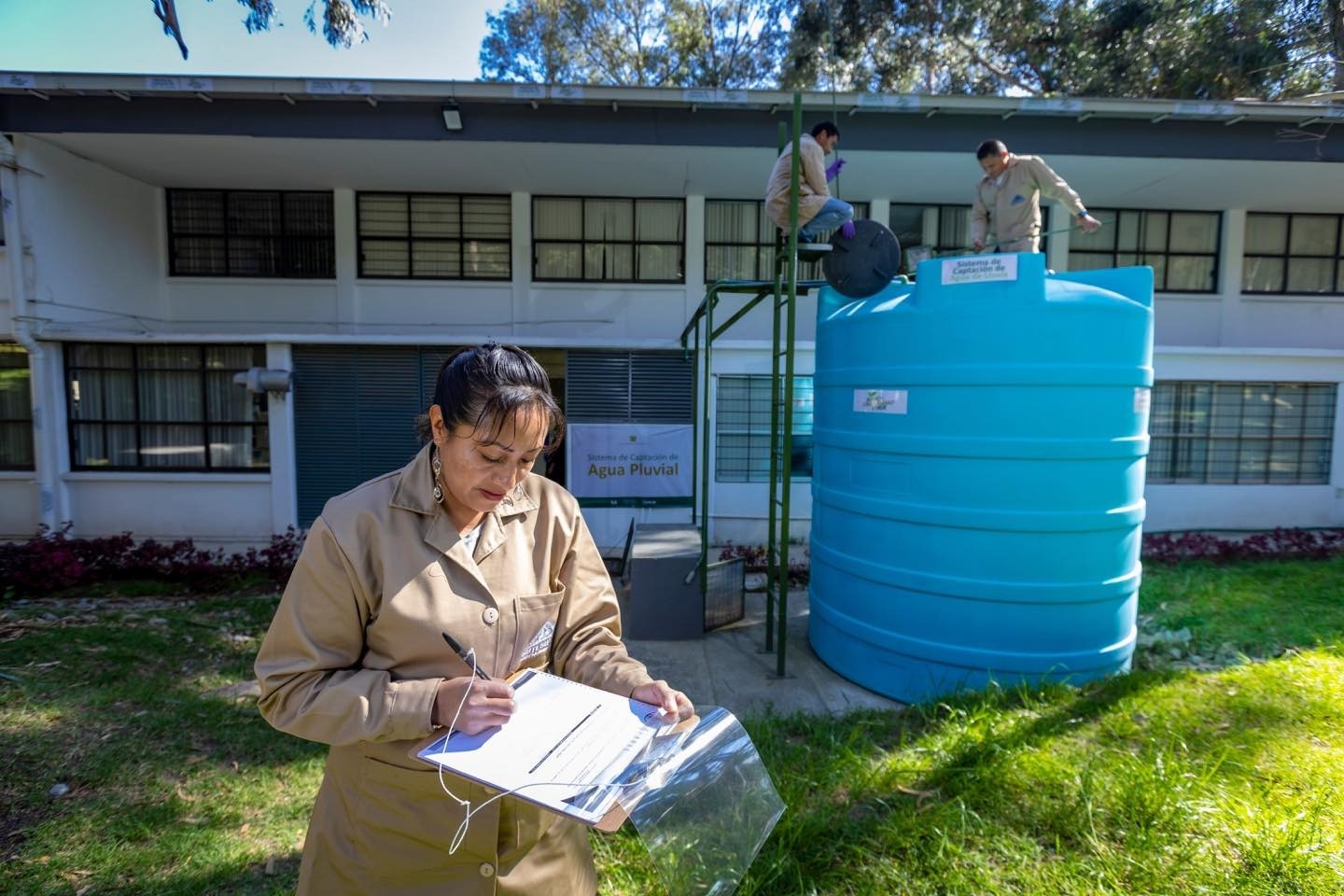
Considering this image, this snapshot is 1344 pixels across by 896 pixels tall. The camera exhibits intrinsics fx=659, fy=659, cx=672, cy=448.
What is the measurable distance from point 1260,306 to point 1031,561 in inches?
391

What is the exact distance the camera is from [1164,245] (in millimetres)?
10516

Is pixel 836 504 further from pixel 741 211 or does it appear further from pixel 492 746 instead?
pixel 741 211

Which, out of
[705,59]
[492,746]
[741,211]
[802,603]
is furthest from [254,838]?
[705,59]

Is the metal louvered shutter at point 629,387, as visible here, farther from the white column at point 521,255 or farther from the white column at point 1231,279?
the white column at point 1231,279

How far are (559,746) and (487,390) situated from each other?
2.49 feet

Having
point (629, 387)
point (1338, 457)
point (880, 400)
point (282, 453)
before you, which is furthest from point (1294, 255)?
point (282, 453)

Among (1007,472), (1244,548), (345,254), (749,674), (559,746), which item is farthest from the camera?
(345,254)

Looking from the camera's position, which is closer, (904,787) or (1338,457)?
(904,787)

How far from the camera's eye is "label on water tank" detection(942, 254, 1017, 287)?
409 cm

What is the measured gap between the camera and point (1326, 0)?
10.8m

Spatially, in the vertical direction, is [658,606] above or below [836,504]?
below

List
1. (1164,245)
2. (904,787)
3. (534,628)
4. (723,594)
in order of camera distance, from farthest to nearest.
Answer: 1. (1164,245)
2. (723,594)
3. (904,787)
4. (534,628)

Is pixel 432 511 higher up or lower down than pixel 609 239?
lower down

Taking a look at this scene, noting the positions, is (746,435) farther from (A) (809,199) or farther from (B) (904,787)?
(B) (904,787)
